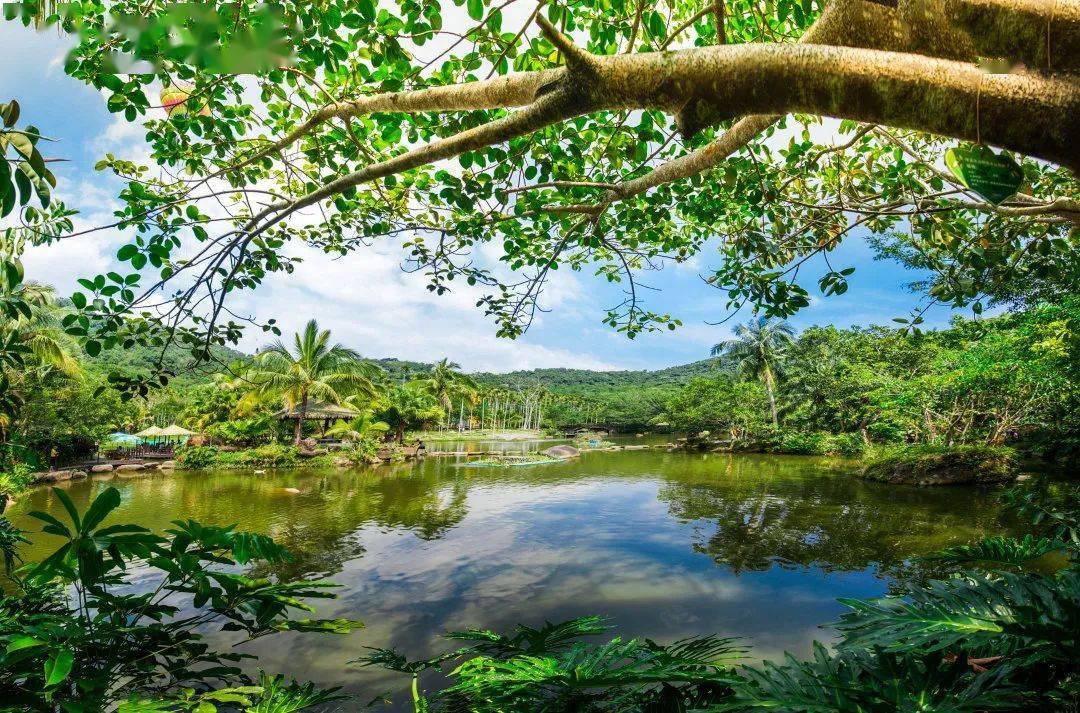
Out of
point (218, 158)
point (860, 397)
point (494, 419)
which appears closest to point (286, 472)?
point (218, 158)

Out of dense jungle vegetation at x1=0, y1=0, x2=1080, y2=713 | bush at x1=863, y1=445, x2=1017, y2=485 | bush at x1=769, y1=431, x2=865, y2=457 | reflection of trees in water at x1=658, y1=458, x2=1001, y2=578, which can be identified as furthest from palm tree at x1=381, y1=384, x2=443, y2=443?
dense jungle vegetation at x1=0, y1=0, x2=1080, y2=713

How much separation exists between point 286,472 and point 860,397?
2496 cm

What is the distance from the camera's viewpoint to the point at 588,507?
1162 cm

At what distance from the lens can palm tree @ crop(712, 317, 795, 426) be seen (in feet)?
106

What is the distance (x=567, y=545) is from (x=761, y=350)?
91.8ft

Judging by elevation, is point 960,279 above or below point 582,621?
above

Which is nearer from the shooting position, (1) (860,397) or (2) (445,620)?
(2) (445,620)

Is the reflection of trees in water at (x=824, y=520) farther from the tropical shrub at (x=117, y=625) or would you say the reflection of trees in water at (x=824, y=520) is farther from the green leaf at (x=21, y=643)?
the green leaf at (x=21, y=643)

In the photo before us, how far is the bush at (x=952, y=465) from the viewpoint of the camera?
1340 centimetres

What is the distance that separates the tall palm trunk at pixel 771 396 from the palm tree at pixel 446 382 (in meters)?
21.2

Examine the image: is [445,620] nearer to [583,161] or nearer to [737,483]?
[583,161]

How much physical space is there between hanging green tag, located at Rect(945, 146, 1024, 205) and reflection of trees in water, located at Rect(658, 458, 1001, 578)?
21.8ft

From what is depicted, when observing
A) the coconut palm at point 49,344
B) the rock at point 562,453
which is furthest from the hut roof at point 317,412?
the rock at point 562,453

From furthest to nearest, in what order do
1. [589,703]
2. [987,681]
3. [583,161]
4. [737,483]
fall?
[737,483], [583,161], [589,703], [987,681]
